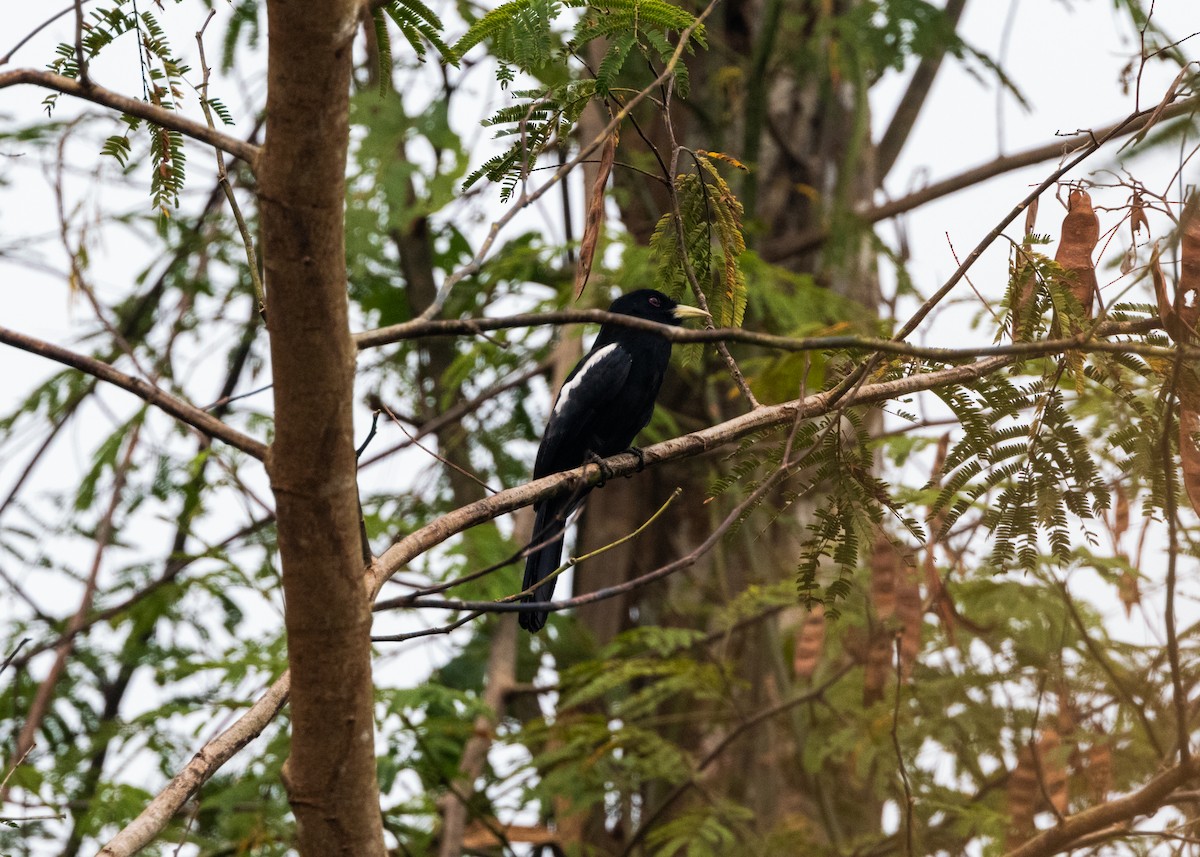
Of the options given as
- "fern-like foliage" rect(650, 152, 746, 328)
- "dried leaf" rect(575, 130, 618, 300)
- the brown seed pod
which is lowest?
the brown seed pod

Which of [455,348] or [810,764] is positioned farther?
[455,348]

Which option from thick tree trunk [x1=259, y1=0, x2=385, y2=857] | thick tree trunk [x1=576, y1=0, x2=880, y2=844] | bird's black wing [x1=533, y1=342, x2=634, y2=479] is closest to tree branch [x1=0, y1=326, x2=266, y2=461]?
thick tree trunk [x1=259, y1=0, x2=385, y2=857]

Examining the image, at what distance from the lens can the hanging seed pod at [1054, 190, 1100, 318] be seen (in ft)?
9.98

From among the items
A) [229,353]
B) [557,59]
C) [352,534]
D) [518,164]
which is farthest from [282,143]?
[229,353]

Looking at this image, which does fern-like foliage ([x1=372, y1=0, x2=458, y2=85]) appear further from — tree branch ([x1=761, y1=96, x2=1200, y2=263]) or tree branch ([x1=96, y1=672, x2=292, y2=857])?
tree branch ([x1=761, y1=96, x2=1200, y2=263])

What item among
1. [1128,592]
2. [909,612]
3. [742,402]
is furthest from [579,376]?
[1128,592]

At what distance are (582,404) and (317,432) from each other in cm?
312

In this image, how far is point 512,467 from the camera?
816 cm

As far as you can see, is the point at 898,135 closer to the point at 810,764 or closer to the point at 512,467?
the point at 512,467

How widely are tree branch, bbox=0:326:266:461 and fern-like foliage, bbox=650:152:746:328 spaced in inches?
59.6

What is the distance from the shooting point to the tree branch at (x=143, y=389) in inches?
82.0

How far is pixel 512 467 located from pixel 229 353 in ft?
7.24

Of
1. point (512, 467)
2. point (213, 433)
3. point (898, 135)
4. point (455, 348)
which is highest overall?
point (898, 135)

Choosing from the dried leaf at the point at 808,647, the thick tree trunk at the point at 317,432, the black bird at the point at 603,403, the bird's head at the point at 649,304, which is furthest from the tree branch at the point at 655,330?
the bird's head at the point at 649,304
